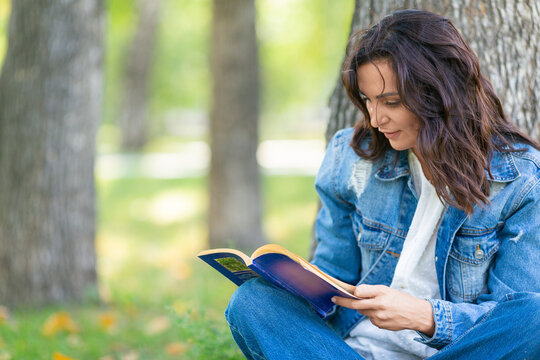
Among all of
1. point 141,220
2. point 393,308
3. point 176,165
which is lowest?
point 176,165

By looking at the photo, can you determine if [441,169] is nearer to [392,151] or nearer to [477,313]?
[392,151]

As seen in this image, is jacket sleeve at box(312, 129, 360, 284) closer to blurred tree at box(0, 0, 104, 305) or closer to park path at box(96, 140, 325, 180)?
blurred tree at box(0, 0, 104, 305)

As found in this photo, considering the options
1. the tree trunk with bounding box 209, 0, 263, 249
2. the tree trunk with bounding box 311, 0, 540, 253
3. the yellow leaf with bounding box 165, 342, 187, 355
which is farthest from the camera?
the tree trunk with bounding box 209, 0, 263, 249

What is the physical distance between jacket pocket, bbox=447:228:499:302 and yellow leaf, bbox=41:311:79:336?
2.57 m

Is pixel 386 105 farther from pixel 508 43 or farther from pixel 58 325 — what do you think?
pixel 58 325

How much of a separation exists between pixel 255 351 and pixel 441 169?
85 cm

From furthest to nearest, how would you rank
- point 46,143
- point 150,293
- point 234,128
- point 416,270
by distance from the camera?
point 234,128 < point 150,293 < point 46,143 < point 416,270

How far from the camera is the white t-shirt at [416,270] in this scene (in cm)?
219

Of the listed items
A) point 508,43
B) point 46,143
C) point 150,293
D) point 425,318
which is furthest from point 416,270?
point 150,293

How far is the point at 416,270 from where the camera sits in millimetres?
2244

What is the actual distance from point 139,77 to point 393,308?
16.3 meters

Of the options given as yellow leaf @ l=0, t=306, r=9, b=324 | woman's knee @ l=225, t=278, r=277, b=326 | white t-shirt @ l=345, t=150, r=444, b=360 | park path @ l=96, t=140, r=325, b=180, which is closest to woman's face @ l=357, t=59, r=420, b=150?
white t-shirt @ l=345, t=150, r=444, b=360

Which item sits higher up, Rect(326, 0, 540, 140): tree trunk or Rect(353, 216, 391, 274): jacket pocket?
Rect(326, 0, 540, 140): tree trunk

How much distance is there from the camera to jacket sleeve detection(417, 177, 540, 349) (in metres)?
1.98
